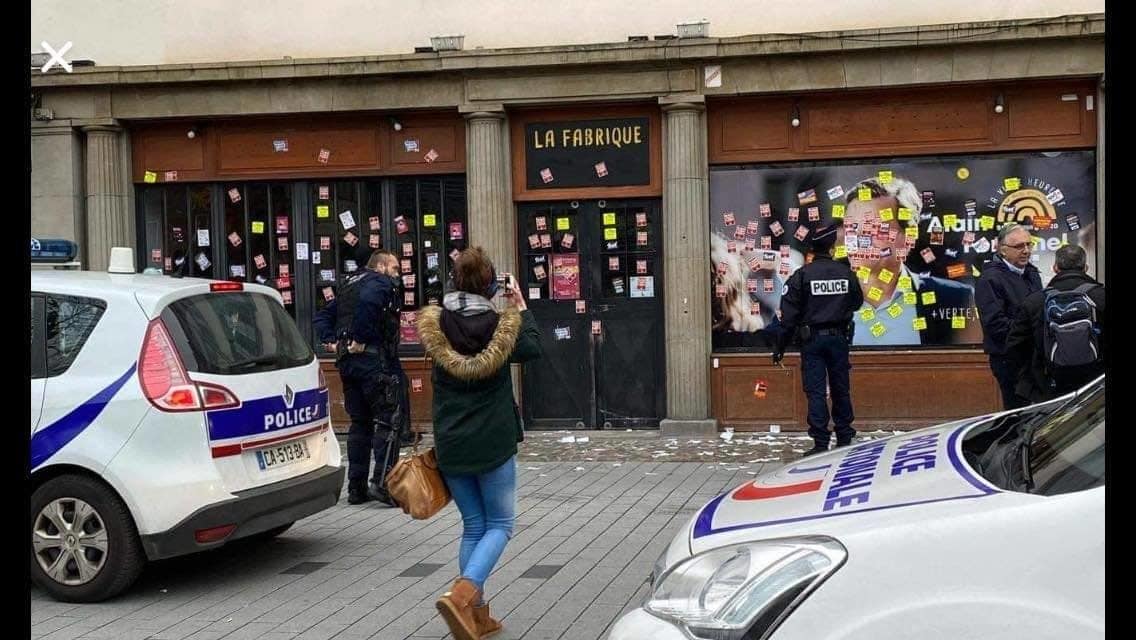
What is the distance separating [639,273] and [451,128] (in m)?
2.67

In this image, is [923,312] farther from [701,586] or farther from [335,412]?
[701,586]

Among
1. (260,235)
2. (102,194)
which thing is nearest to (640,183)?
(260,235)

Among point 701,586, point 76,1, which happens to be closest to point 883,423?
point 701,586

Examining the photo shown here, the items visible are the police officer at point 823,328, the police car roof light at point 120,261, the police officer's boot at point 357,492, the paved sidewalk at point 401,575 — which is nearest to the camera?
the paved sidewalk at point 401,575

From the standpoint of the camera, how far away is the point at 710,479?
967cm

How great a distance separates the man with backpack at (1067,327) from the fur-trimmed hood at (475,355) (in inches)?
154

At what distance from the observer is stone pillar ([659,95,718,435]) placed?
39.8 ft

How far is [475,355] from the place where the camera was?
5.43 m

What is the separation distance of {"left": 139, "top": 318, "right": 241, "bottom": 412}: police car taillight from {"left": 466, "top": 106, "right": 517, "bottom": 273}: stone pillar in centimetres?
619

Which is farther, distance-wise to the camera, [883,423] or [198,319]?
[883,423]

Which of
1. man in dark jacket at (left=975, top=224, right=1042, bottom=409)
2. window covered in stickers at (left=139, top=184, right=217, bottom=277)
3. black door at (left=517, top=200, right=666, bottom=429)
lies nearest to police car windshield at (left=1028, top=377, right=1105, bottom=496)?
man in dark jacket at (left=975, top=224, right=1042, bottom=409)

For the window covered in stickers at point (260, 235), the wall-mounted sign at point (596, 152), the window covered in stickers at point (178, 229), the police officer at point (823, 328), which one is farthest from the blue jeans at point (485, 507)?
the window covered in stickers at point (178, 229)

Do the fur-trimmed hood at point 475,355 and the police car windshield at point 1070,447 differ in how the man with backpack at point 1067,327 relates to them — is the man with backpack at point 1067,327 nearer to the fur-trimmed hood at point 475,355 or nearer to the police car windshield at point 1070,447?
the police car windshield at point 1070,447

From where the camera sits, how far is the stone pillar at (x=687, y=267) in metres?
12.1
